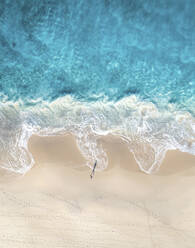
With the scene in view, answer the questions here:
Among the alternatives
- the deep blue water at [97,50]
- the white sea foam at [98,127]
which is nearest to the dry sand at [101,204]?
the white sea foam at [98,127]

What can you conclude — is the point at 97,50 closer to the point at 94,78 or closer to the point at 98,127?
the point at 94,78

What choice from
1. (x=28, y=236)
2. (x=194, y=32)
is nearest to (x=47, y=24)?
(x=194, y=32)

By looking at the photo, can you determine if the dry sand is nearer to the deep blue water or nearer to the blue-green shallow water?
the blue-green shallow water

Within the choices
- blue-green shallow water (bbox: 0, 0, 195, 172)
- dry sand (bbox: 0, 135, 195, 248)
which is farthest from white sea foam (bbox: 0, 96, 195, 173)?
dry sand (bbox: 0, 135, 195, 248)

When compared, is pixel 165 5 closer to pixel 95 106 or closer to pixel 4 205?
pixel 95 106

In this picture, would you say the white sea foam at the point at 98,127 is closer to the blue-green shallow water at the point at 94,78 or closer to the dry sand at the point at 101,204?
the blue-green shallow water at the point at 94,78

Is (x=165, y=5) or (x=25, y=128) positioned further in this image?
(x=25, y=128)

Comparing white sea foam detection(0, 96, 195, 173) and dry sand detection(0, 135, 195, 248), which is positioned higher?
white sea foam detection(0, 96, 195, 173)
